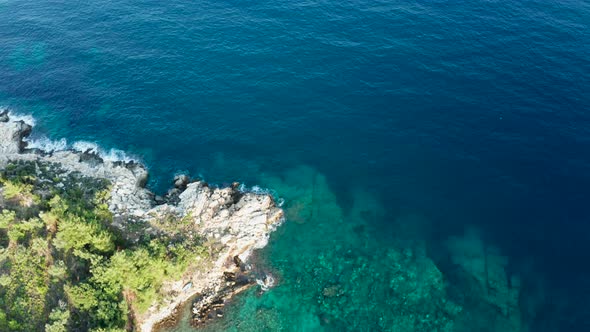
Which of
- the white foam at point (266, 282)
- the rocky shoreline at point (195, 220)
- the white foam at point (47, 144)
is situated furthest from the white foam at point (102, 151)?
the white foam at point (266, 282)

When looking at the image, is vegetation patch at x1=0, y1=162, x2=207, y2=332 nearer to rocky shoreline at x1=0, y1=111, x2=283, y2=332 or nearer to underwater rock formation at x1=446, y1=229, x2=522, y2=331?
rocky shoreline at x1=0, y1=111, x2=283, y2=332

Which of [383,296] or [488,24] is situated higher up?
[488,24]

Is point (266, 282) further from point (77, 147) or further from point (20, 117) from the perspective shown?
point (20, 117)

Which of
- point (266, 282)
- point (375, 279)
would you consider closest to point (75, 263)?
point (266, 282)

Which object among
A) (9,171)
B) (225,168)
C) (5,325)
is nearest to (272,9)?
(225,168)

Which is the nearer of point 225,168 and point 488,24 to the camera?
point 225,168

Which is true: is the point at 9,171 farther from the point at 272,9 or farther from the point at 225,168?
the point at 272,9
